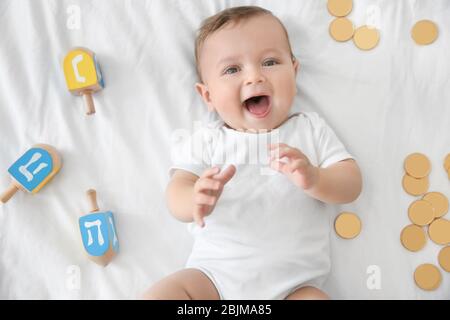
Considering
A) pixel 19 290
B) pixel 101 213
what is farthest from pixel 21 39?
pixel 19 290

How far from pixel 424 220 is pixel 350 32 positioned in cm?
47

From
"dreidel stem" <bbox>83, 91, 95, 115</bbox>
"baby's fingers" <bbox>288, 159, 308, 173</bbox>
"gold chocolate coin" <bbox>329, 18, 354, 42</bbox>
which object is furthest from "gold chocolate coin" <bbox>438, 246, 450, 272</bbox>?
"dreidel stem" <bbox>83, 91, 95, 115</bbox>

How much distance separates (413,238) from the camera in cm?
113

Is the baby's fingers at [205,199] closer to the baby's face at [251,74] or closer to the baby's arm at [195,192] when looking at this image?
the baby's arm at [195,192]

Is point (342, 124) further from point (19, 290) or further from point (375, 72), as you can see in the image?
point (19, 290)

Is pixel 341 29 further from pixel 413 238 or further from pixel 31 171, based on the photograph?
pixel 31 171

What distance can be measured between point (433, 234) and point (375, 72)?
390 millimetres

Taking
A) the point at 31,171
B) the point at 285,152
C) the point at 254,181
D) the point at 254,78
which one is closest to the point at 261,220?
the point at 254,181

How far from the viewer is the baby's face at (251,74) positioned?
42.2 inches

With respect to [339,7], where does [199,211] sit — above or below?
below

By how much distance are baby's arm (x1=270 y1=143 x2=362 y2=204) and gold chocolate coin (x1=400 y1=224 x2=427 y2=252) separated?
0.51 ft

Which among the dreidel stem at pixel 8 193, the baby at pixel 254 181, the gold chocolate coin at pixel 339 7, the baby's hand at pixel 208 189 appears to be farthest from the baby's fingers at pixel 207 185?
the gold chocolate coin at pixel 339 7

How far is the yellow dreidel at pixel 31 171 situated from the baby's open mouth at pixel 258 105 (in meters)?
0.45

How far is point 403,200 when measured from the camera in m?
1.15
